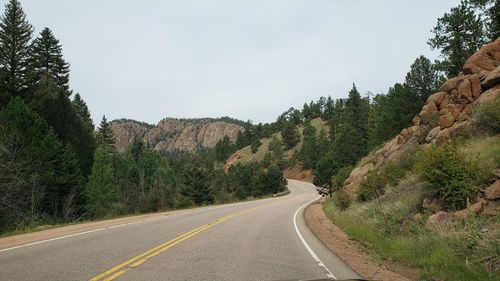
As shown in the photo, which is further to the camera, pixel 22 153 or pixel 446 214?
pixel 22 153

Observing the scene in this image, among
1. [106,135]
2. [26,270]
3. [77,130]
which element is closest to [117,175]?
[106,135]

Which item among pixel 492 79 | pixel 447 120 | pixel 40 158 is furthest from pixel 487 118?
pixel 40 158

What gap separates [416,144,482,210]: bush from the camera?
11562 millimetres

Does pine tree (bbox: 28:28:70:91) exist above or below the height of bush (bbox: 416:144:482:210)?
above

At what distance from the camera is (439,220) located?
11.2 meters

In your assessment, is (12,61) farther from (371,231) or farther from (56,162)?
(371,231)

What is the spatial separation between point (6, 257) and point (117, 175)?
76.9 metres

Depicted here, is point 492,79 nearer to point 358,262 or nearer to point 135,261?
point 358,262

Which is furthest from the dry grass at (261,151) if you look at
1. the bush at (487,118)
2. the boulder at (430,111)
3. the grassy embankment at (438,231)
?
the grassy embankment at (438,231)

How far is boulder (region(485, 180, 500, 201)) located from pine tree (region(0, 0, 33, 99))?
164 feet

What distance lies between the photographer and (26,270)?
25.8ft

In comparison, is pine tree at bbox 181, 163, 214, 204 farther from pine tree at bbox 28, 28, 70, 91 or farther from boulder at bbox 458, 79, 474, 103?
boulder at bbox 458, 79, 474, 103

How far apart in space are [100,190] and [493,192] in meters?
51.1

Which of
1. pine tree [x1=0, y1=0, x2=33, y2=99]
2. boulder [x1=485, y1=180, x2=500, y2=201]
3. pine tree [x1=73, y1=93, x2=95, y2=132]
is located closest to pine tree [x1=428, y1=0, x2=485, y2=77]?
boulder [x1=485, y1=180, x2=500, y2=201]
